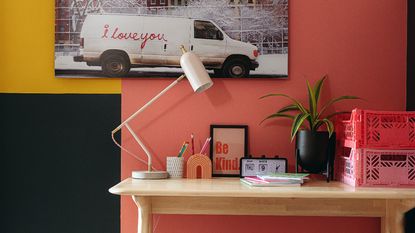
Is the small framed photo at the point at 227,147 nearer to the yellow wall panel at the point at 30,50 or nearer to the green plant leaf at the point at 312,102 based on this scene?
the green plant leaf at the point at 312,102

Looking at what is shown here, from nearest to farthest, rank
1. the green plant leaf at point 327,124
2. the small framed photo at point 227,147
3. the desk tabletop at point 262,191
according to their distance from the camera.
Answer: the desk tabletop at point 262,191, the green plant leaf at point 327,124, the small framed photo at point 227,147

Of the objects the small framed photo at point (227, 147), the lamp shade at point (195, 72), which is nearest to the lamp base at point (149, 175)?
the small framed photo at point (227, 147)

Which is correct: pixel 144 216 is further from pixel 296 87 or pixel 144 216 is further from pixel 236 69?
pixel 296 87

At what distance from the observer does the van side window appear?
8.30ft

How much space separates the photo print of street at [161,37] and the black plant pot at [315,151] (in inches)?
15.3

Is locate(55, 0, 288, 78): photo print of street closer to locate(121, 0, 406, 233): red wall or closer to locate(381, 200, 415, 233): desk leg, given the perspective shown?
locate(121, 0, 406, 233): red wall

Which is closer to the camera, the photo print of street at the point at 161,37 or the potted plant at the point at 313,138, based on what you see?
the potted plant at the point at 313,138

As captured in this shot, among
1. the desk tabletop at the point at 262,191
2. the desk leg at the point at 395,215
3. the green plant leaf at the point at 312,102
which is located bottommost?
the desk leg at the point at 395,215

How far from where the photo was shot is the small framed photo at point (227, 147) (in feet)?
8.23

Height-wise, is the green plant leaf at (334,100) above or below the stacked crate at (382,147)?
above

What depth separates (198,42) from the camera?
2539mm

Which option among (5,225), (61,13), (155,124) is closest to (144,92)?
(155,124)

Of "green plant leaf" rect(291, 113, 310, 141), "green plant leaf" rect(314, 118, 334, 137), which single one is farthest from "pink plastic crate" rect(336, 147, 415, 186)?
"green plant leaf" rect(291, 113, 310, 141)

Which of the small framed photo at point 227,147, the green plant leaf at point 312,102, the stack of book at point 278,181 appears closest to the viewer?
the stack of book at point 278,181
